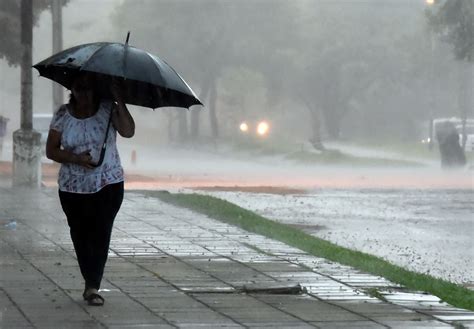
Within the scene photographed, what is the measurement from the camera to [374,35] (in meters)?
84.9

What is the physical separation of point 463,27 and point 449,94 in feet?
155

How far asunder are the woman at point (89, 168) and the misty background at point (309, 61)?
63.9 meters

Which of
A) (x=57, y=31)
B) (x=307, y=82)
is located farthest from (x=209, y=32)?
(x=57, y=31)

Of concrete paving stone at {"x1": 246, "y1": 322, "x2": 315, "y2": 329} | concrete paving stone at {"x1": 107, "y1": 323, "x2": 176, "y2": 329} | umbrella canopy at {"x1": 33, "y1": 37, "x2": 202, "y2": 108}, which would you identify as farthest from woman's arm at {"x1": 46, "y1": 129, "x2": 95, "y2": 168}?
concrete paving stone at {"x1": 246, "y1": 322, "x2": 315, "y2": 329}

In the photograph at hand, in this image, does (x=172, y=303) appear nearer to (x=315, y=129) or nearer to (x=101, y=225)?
(x=101, y=225)

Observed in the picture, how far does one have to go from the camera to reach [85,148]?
9750 mm

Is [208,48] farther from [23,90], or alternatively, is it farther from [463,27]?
[23,90]

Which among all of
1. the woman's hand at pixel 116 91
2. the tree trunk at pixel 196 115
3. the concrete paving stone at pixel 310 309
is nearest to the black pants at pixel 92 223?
the woman's hand at pixel 116 91

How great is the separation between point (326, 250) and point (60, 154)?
5101 mm

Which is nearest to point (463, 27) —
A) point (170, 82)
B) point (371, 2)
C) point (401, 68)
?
point (170, 82)

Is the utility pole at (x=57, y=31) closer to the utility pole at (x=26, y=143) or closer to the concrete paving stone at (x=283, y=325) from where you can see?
the utility pole at (x=26, y=143)

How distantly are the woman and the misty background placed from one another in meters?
63.9

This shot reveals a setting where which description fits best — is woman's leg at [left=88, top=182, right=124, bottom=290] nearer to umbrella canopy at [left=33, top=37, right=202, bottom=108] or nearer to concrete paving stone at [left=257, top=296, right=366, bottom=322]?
umbrella canopy at [left=33, top=37, right=202, bottom=108]

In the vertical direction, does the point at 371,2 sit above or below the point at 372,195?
above
